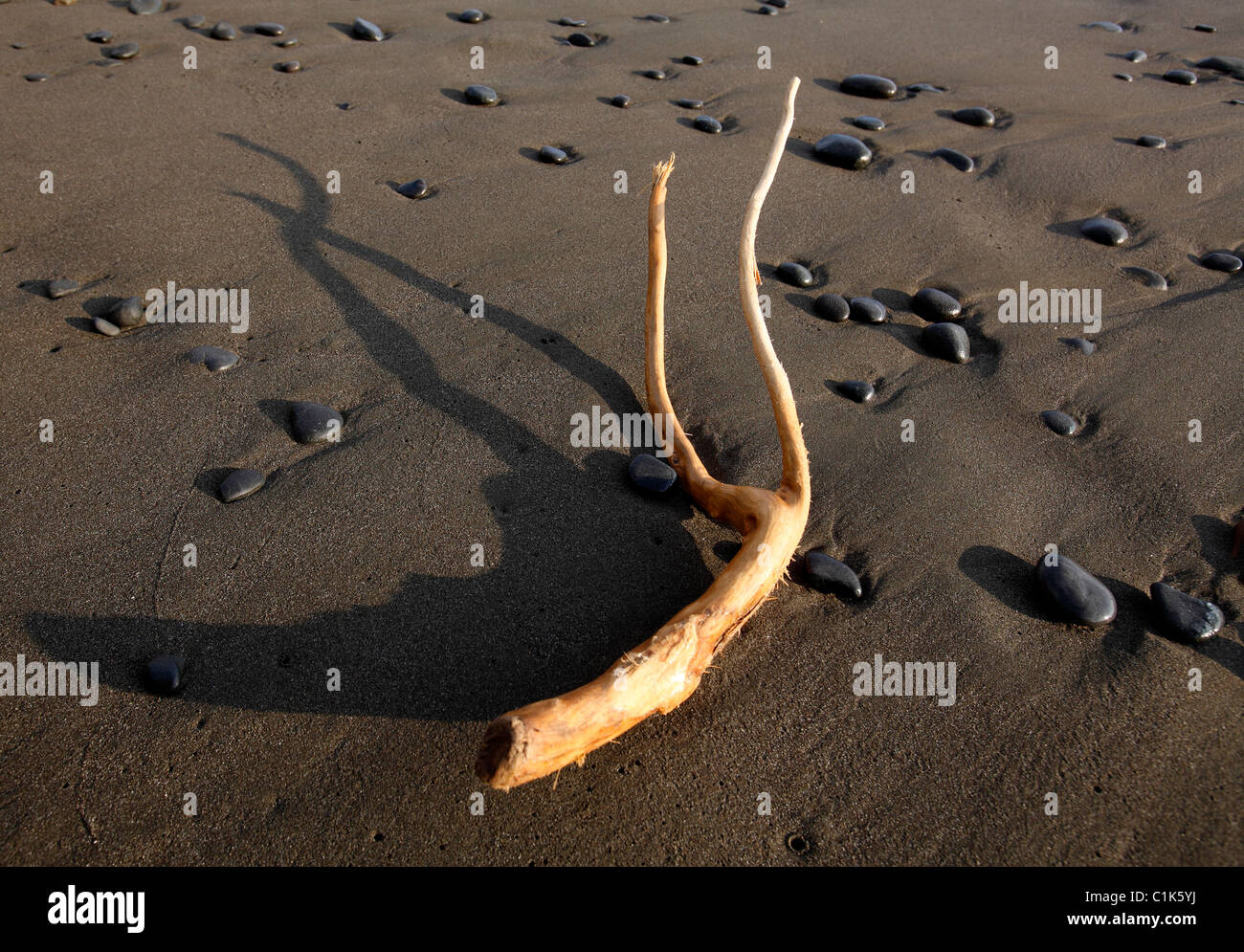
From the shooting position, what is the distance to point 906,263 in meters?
3.45

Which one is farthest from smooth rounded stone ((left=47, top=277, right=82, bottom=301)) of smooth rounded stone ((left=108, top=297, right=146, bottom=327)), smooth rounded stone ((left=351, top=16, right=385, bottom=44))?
smooth rounded stone ((left=351, top=16, right=385, bottom=44))

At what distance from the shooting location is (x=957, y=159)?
4066mm

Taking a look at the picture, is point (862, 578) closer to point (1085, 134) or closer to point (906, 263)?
point (906, 263)

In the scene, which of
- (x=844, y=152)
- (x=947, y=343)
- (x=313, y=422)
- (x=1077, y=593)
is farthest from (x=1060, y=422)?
(x=313, y=422)

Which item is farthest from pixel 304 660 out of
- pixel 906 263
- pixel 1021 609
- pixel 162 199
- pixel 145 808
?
pixel 906 263

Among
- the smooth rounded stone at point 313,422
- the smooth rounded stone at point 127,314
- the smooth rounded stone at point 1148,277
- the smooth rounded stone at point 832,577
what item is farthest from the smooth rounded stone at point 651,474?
the smooth rounded stone at point 1148,277

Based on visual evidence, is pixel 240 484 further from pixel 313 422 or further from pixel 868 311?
pixel 868 311

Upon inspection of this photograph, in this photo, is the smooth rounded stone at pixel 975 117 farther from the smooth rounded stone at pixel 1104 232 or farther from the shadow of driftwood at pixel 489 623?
the shadow of driftwood at pixel 489 623

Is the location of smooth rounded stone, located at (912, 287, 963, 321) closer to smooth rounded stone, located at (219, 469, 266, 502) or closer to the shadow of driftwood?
the shadow of driftwood

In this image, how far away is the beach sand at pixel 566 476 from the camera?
1789 millimetres

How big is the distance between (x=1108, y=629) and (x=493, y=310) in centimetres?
234

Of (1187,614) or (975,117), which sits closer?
(1187,614)

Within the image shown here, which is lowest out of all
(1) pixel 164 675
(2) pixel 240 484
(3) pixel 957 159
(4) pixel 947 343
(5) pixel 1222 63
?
(1) pixel 164 675

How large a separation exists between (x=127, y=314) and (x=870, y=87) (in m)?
4.21
